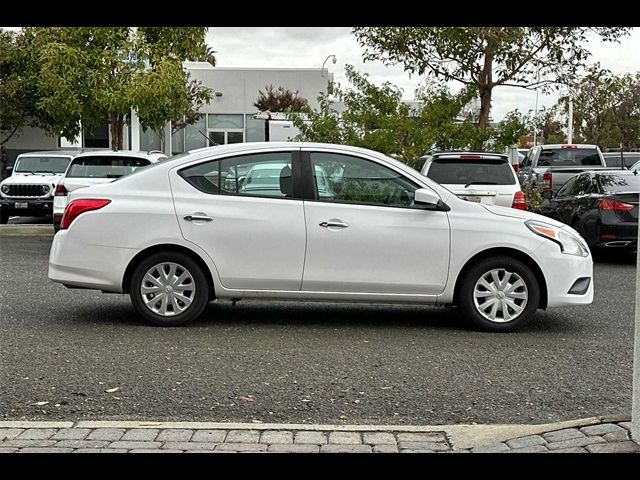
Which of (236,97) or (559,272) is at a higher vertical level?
(236,97)

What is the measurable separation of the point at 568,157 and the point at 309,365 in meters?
21.2

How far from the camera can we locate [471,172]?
557 inches

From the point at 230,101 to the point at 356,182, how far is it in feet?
111

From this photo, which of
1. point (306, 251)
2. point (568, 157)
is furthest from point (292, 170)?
point (568, 157)

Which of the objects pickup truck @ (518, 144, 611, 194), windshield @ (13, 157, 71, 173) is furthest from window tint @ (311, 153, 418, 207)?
pickup truck @ (518, 144, 611, 194)

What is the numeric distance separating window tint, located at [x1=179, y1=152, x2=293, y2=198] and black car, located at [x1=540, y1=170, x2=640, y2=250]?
6.80m

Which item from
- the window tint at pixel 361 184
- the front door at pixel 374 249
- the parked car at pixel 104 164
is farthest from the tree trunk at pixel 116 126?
the front door at pixel 374 249

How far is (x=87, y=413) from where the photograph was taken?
5.96 meters

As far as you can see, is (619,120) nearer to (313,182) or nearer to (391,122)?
(391,122)

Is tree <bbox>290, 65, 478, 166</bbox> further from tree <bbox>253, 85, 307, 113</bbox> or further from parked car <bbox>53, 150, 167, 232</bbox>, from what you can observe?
tree <bbox>253, 85, 307, 113</bbox>

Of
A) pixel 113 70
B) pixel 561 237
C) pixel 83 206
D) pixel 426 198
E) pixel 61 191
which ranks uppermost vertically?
pixel 113 70

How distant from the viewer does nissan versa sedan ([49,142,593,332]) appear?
8570 mm
